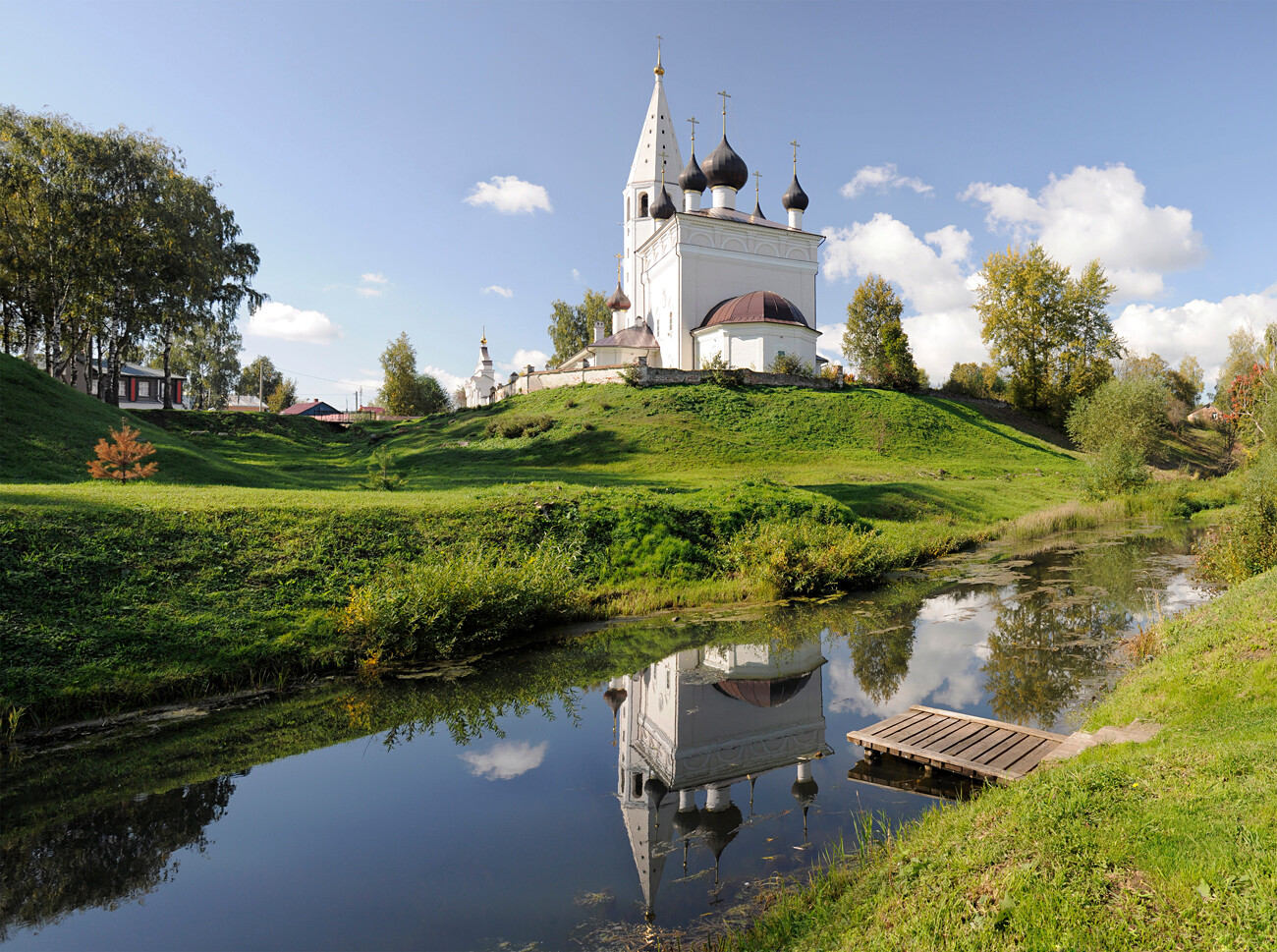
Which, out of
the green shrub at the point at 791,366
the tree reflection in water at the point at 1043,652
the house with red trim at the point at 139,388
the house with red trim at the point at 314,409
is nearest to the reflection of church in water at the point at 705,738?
the tree reflection in water at the point at 1043,652

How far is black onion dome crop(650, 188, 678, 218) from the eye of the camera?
45.4 metres

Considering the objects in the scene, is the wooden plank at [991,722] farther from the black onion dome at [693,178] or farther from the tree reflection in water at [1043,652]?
the black onion dome at [693,178]

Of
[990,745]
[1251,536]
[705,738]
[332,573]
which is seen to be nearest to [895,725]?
[990,745]

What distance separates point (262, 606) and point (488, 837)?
535 centimetres

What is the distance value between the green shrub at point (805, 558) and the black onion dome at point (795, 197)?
125ft

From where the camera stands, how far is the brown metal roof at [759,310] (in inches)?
1479

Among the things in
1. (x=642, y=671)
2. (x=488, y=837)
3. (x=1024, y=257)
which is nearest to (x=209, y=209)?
(x=642, y=671)

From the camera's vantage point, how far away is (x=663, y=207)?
149ft

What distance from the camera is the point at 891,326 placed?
4428 cm

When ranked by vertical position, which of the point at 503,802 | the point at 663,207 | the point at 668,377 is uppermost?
the point at 663,207

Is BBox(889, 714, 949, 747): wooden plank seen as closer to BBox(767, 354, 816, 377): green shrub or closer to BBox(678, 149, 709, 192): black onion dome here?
BBox(767, 354, 816, 377): green shrub

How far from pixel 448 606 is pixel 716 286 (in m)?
37.0

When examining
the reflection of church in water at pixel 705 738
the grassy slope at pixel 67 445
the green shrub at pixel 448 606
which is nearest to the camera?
the reflection of church in water at pixel 705 738

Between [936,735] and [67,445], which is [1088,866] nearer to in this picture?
[936,735]
